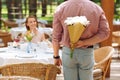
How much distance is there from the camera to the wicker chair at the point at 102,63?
448 cm

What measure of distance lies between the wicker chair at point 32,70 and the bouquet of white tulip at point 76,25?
599 mm

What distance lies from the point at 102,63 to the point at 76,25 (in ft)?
4.54

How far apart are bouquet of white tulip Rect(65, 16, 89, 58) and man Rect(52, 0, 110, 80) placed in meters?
0.10

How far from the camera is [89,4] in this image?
3365mm

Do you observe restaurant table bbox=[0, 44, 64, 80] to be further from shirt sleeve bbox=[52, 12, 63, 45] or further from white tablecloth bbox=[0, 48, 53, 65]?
shirt sleeve bbox=[52, 12, 63, 45]

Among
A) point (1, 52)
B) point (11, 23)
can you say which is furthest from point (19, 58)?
point (11, 23)

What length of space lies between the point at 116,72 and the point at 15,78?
4.21 metres

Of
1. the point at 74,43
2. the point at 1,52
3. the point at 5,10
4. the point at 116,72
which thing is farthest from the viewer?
the point at 5,10

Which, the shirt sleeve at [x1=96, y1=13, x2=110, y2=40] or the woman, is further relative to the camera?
the woman

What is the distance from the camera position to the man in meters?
3.34

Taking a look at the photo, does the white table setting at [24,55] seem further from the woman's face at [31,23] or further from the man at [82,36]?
the man at [82,36]

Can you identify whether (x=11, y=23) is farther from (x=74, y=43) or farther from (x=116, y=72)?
(x=74, y=43)

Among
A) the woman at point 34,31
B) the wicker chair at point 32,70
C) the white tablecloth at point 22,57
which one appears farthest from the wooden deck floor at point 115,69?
the wicker chair at point 32,70

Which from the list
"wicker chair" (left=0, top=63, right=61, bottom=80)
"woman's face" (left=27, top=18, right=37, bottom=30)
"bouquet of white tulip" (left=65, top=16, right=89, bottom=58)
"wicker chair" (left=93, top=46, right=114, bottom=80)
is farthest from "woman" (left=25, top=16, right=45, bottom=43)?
"bouquet of white tulip" (left=65, top=16, right=89, bottom=58)
